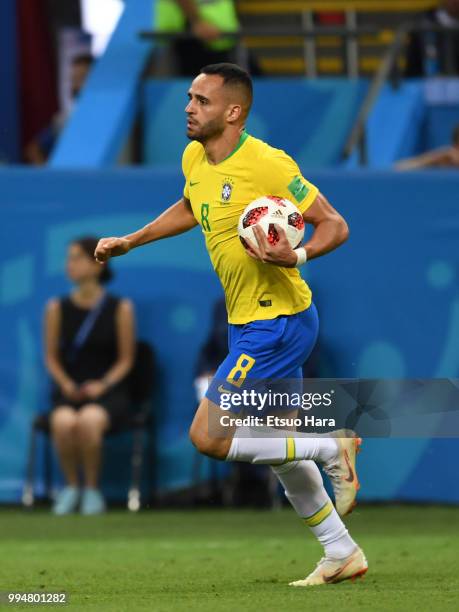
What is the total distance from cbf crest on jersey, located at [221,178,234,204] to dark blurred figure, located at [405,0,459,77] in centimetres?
708

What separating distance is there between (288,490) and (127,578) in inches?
38.4

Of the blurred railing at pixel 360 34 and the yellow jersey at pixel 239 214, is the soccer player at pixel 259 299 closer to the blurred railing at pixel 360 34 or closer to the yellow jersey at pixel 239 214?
the yellow jersey at pixel 239 214

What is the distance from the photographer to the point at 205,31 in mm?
13516

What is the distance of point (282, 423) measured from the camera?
7.35 metres

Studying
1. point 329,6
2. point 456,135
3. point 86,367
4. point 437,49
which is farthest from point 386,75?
point 86,367

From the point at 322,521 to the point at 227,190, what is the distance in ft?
5.37

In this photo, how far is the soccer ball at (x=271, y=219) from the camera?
6977 mm

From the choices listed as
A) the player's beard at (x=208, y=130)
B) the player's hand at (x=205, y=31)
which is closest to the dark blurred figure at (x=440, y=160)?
the player's hand at (x=205, y=31)

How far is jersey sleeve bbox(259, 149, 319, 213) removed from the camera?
288 inches

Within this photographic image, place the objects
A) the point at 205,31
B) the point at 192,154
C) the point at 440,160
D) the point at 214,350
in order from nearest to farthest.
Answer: the point at 192,154
the point at 214,350
the point at 440,160
the point at 205,31

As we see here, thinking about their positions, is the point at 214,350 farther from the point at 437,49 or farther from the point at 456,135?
the point at 437,49

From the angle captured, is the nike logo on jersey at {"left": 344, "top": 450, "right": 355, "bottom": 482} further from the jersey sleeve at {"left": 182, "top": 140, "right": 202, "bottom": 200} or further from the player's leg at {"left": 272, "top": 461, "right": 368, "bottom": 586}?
the jersey sleeve at {"left": 182, "top": 140, "right": 202, "bottom": 200}

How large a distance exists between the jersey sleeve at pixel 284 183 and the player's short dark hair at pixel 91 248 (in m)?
4.51

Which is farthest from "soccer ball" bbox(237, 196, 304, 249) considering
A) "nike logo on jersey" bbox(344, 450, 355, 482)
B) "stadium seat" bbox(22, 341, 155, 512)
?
"stadium seat" bbox(22, 341, 155, 512)
